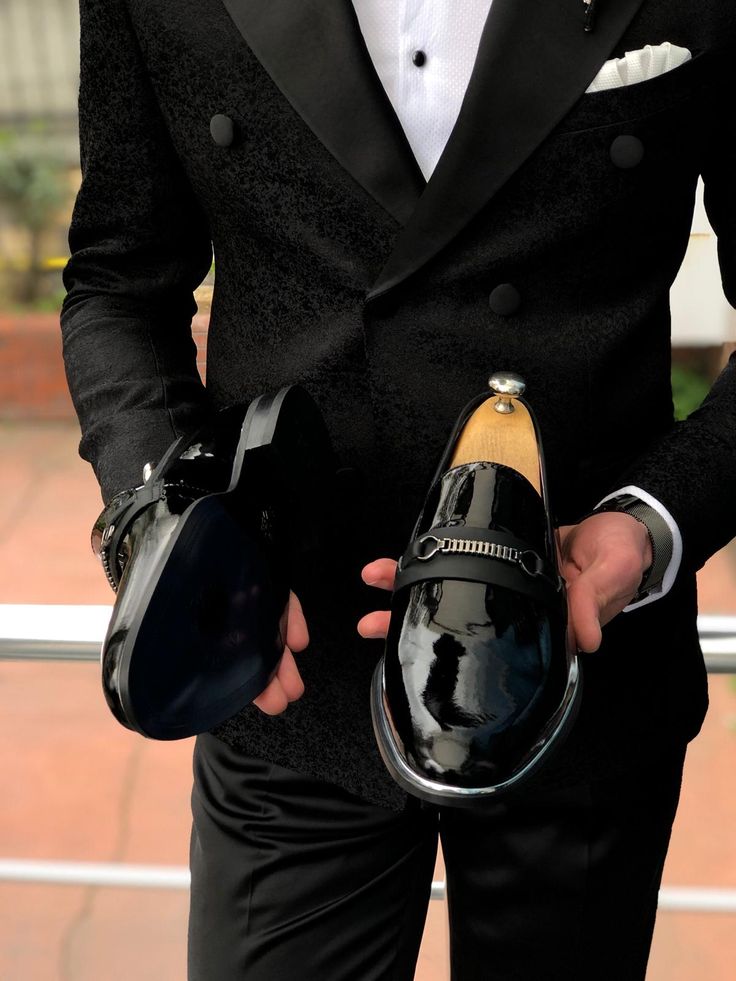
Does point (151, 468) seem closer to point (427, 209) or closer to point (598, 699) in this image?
point (427, 209)

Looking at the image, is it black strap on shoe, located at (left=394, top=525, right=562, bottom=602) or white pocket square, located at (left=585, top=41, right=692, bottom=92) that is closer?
black strap on shoe, located at (left=394, top=525, right=562, bottom=602)

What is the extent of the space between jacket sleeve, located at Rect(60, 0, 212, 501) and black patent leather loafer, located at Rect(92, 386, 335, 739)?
10 centimetres

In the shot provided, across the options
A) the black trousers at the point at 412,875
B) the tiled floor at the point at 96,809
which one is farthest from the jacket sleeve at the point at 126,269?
the tiled floor at the point at 96,809

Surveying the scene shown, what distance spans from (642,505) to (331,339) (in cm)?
22

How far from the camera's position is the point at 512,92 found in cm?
61

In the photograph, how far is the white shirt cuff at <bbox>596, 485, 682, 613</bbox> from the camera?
63 cm

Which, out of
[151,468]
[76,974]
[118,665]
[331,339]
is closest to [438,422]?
[331,339]

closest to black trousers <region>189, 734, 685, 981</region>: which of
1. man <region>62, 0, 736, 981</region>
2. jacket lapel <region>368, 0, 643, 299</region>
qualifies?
man <region>62, 0, 736, 981</region>

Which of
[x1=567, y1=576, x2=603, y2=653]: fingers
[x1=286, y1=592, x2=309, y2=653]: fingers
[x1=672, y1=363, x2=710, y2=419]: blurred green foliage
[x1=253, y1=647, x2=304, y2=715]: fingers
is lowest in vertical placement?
[x1=672, y1=363, x2=710, y2=419]: blurred green foliage

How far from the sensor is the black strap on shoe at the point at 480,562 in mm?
498

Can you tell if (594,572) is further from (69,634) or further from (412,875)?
(69,634)

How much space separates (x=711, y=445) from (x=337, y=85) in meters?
0.31

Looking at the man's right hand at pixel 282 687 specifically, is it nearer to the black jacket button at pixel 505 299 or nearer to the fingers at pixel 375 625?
the fingers at pixel 375 625

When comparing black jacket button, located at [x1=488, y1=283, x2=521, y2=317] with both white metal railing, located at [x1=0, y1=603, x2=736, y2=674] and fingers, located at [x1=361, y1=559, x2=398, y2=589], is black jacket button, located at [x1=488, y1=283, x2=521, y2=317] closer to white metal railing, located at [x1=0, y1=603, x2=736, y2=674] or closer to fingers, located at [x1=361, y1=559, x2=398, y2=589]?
fingers, located at [x1=361, y1=559, x2=398, y2=589]
